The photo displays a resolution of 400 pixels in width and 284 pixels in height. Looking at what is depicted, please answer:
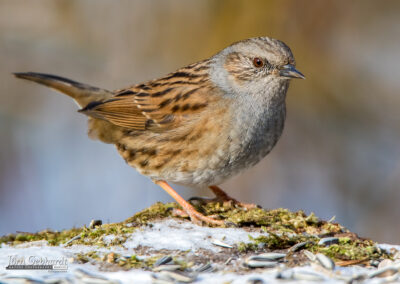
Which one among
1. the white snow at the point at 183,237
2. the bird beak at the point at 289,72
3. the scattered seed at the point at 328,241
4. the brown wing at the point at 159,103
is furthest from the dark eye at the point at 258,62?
the scattered seed at the point at 328,241

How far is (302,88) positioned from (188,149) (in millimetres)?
2662

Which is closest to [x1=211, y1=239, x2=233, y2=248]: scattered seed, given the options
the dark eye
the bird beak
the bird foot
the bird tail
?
the bird foot

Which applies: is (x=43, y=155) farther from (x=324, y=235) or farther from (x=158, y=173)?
(x=324, y=235)

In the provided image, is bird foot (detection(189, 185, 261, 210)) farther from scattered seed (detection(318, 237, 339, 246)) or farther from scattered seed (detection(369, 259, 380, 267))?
Result: scattered seed (detection(369, 259, 380, 267))

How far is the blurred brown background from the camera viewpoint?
6.40 m

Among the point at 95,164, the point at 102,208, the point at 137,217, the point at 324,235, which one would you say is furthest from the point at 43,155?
the point at 324,235

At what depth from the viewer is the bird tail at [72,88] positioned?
204 inches

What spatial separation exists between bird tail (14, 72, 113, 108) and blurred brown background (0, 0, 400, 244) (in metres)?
1.55

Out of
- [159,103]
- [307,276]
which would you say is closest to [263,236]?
[307,276]

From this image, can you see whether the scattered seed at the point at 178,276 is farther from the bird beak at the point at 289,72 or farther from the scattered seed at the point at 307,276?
the bird beak at the point at 289,72

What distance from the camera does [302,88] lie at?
652 cm

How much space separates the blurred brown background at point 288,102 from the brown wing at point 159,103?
5.91ft

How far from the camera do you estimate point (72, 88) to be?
17.1 feet

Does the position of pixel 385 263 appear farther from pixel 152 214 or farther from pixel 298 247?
pixel 152 214
